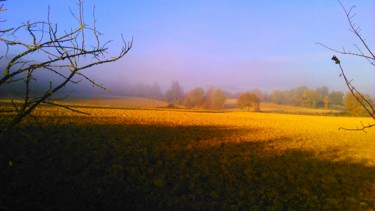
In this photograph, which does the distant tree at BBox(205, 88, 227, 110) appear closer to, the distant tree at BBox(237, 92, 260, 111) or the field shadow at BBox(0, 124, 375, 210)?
the distant tree at BBox(237, 92, 260, 111)

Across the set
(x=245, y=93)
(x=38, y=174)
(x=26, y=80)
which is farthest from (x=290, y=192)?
(x=245, y=93)

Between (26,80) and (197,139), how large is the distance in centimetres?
1560

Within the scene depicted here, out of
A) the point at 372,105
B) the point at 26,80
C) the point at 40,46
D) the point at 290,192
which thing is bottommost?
the point at 290,192

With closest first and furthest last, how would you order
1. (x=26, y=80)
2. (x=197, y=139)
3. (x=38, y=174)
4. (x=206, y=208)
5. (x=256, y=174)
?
(x=26, y=80)
(x=206, y=208)
(x=38, y=174)
(x=256, y=174)
(x=197, y=139)

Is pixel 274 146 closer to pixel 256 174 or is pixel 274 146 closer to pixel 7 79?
pixel 256 174

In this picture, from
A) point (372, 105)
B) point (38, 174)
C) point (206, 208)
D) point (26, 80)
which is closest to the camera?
point (372, 105)

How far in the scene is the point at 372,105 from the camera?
1.83 m

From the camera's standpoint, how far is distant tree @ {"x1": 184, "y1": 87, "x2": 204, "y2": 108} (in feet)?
304

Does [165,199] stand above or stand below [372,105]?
below

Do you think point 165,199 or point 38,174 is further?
point 38,174

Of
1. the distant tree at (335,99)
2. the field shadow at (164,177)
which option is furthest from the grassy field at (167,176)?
the distant tree at (335,99)

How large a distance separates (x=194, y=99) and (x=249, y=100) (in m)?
17.1

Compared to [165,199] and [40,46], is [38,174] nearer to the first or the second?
[165,199]

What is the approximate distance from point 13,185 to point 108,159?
3731 mm
